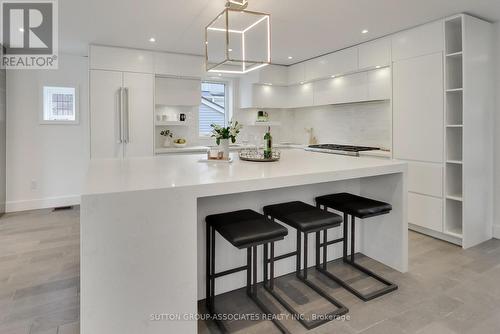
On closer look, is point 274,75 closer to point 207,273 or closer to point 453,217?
point 453,217

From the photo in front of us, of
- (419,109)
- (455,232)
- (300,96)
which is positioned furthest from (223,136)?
(300,96)

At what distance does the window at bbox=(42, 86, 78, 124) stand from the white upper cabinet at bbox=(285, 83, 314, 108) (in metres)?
3.71

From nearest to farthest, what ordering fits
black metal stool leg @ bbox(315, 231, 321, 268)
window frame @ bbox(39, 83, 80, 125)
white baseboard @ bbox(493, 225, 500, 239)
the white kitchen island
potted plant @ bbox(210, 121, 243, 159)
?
the white kitchen island
black metal stool leg @ bbox(315, 231, 321, 268)
potted plant @ bbox(210, 121, 243, 159)
white baseboard @ bbox(493, 225, 500, 239)
window frame @ bbox(39, 83, 80, 125)

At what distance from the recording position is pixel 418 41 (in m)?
3.55

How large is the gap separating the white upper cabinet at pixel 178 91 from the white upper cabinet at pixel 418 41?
9.84 feet

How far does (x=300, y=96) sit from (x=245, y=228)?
169 inches

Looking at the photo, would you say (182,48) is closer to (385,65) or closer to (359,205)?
(385,65)

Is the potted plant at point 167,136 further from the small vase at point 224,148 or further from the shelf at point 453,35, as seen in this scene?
the shelf at point 453,35

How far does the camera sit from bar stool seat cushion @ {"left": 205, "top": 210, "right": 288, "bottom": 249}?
174 centimetres

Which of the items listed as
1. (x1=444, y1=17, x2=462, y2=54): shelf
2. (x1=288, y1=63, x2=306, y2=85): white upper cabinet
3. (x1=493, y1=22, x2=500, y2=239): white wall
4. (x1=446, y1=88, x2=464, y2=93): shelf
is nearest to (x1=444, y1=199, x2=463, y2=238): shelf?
(x1=493, y1=22, x2=500, y2=239): white wall

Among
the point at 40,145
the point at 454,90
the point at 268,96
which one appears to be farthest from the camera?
the point at 268,96

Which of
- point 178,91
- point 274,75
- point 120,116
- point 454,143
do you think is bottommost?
point 454,143

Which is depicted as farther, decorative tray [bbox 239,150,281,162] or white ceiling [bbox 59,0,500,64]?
white ceiling [bbox 59,0,500,64]

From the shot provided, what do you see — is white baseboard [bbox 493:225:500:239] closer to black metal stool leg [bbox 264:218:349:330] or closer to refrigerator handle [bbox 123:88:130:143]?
black metal stool leg [bbox 264:218:349:330]
